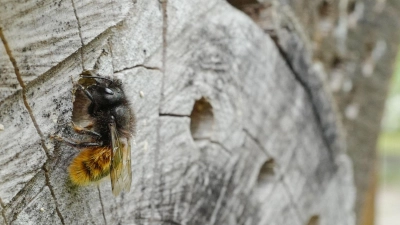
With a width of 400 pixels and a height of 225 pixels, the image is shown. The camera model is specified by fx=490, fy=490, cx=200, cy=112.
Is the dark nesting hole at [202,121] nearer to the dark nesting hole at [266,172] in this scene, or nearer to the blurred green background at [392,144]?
the dark nesting hole at [266,172]

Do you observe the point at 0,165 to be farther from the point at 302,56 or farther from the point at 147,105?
the point at 302,56

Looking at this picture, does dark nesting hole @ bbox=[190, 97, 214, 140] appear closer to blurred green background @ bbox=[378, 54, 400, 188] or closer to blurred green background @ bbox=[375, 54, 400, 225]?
blurred green background @ bbox=[375, 54, 400, 225]

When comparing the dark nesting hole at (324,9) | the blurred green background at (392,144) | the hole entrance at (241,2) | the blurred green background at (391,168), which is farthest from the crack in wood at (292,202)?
the blurred green background at (392,144)

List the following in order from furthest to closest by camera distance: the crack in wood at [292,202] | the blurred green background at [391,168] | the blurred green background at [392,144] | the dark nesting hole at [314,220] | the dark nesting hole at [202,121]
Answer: the blurred green background at [392,144] → the blurred green background at [391,168] → the dark nesting hole at [314,220] → the crack in wood at [292,202] → the dark nesting hole at [202,121]

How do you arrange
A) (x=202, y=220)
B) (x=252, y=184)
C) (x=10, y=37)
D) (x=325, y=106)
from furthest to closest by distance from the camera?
(x=325, y=106) → (x=252, y=184) → (x=202, y=220) → (x=10, y=37)

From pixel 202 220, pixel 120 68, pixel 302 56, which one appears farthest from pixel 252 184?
pixel 120 68
